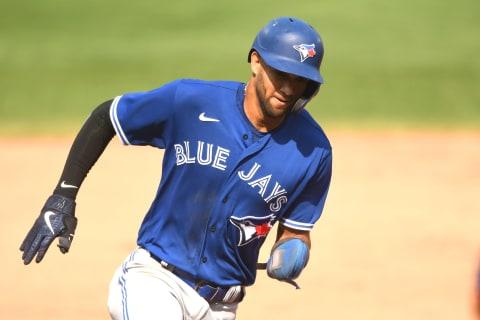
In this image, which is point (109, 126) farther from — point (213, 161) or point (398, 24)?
point (398, 24)

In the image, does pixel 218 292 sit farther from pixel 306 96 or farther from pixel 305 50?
pixel 305 50

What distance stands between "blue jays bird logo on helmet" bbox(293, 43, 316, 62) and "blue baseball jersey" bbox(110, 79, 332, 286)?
35cm

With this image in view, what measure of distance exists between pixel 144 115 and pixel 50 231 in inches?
30.4

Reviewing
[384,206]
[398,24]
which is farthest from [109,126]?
[398,24]

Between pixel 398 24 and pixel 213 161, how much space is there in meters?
17.7

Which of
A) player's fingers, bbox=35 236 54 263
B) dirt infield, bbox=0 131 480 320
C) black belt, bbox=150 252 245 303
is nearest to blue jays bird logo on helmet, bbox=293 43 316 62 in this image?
black belt, bbox=150 252 245 303

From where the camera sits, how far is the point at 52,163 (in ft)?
47.3

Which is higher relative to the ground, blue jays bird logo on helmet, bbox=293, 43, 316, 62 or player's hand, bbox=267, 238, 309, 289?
blue jays bird logo on helmet, bbox=293, 43, 316, 62

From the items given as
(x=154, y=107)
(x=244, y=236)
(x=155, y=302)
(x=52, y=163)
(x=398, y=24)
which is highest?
(x=398, y=24)

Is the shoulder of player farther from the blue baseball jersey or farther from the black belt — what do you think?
the black belt

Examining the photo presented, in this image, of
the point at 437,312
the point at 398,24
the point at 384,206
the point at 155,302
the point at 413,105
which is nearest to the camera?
the point at 155,302

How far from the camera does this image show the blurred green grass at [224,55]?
17719mm

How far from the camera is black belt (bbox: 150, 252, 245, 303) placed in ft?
17.7

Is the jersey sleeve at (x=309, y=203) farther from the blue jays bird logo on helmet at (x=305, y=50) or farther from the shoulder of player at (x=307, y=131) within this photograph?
the blue jays bird logo on helmet at (x=305, y=50)
